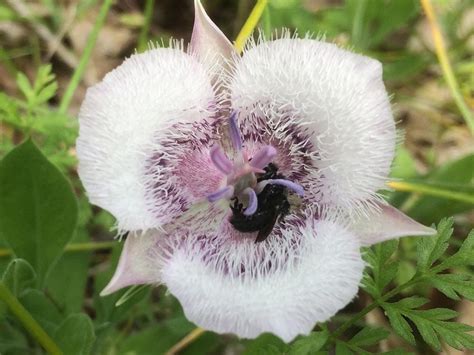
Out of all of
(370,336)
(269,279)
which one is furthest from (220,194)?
(370,336)

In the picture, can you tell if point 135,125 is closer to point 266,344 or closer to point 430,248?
point 266,344

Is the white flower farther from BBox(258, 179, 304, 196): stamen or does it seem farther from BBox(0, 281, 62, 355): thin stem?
BBox(0, 281, 62, 355): thin stem

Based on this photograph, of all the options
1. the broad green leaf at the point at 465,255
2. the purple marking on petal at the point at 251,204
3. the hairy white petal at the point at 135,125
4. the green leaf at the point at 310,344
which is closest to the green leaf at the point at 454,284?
the broad green leaf at the point at 465,255

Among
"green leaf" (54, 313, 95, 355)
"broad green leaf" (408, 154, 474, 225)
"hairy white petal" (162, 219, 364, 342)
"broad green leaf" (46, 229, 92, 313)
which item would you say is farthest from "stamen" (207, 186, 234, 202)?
"broad green leaf" (408, 154, 474, 225)

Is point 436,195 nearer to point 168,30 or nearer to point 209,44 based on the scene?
point 209,44

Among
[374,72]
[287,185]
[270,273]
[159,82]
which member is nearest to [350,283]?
[270,273]

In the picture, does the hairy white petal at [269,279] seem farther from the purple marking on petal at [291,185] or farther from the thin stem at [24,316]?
the thin stem at [24,316]
